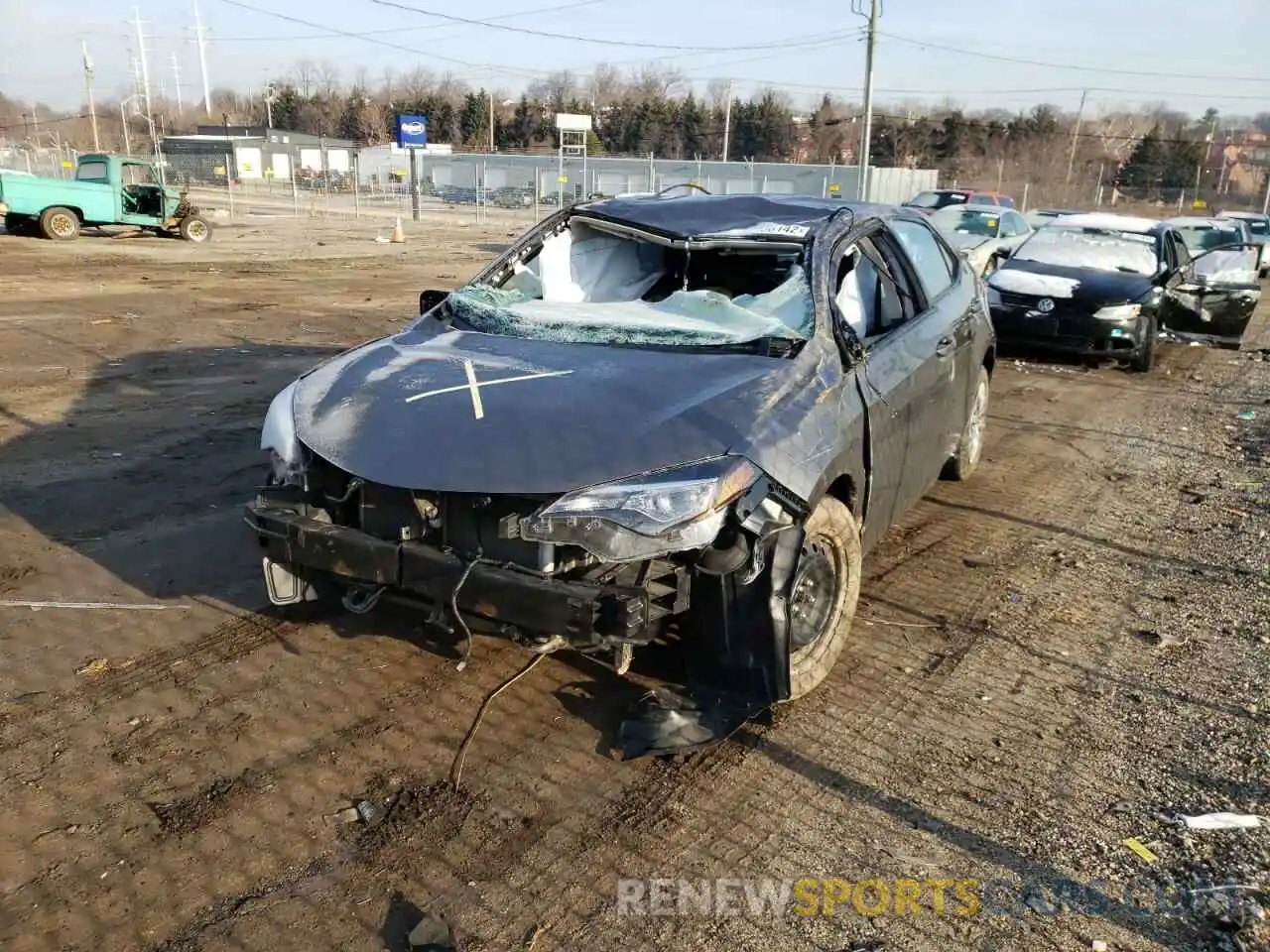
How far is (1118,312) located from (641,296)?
23.9 feet

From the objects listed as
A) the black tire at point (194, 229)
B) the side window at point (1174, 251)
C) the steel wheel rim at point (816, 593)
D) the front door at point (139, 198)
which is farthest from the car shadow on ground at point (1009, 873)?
the black tire at point (194, 229)

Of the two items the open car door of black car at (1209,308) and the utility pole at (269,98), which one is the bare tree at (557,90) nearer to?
the utility pole at (269,98)

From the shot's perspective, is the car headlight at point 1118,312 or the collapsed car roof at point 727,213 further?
the car headlight at point 1118,312

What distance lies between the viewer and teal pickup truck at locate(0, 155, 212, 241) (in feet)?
75.3

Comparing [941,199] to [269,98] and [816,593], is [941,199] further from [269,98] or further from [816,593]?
[269,98]

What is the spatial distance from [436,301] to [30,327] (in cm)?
881

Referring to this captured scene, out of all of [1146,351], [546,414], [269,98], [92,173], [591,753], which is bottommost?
[591,753]

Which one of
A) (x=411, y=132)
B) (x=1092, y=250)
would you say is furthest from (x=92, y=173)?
(x=1092, y=250)

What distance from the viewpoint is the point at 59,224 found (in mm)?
23438

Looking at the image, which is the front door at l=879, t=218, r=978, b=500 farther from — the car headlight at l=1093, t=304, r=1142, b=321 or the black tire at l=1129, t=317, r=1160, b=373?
the black tire at l=1129, t=317, r=1160, b=373

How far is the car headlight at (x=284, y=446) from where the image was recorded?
3693 millimetres

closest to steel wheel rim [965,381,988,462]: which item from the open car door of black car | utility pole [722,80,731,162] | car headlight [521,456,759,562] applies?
car headlight [521,456,759,562]

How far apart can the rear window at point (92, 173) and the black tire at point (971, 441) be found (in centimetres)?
2448

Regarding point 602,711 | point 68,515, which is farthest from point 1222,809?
point 68,515
